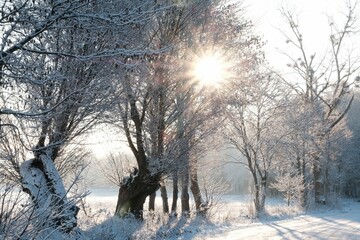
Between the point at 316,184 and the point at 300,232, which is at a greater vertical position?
the point at 316,184

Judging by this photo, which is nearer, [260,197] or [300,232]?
[300,232]

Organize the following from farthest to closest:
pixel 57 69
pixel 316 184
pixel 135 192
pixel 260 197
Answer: pixel 316 184, pixel 260 197, pixel 135 192, pixel 57 69

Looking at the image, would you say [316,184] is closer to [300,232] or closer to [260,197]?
[260,197]

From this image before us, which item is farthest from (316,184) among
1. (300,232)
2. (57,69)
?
(57,69)

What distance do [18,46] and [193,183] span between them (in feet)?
50.4

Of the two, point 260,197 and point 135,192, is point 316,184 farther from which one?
point 135,192

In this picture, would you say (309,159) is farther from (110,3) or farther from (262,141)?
(110,3)

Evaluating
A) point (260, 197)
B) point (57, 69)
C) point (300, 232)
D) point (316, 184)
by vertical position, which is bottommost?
point (300, 232)

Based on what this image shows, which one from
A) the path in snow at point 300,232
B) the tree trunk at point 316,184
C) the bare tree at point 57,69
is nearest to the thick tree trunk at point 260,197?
the tree trunk at point 316,184

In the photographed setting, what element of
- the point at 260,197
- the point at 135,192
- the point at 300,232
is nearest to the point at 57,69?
the point at 135,192

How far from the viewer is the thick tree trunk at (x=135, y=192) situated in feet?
41.2

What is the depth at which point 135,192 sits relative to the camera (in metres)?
12.6

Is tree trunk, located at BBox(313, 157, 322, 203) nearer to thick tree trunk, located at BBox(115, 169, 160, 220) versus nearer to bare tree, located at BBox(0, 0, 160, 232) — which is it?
thick tree trunk, located at BBox(115, 169, 160, 220)

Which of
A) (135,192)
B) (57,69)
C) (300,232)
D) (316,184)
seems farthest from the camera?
(316,184)
